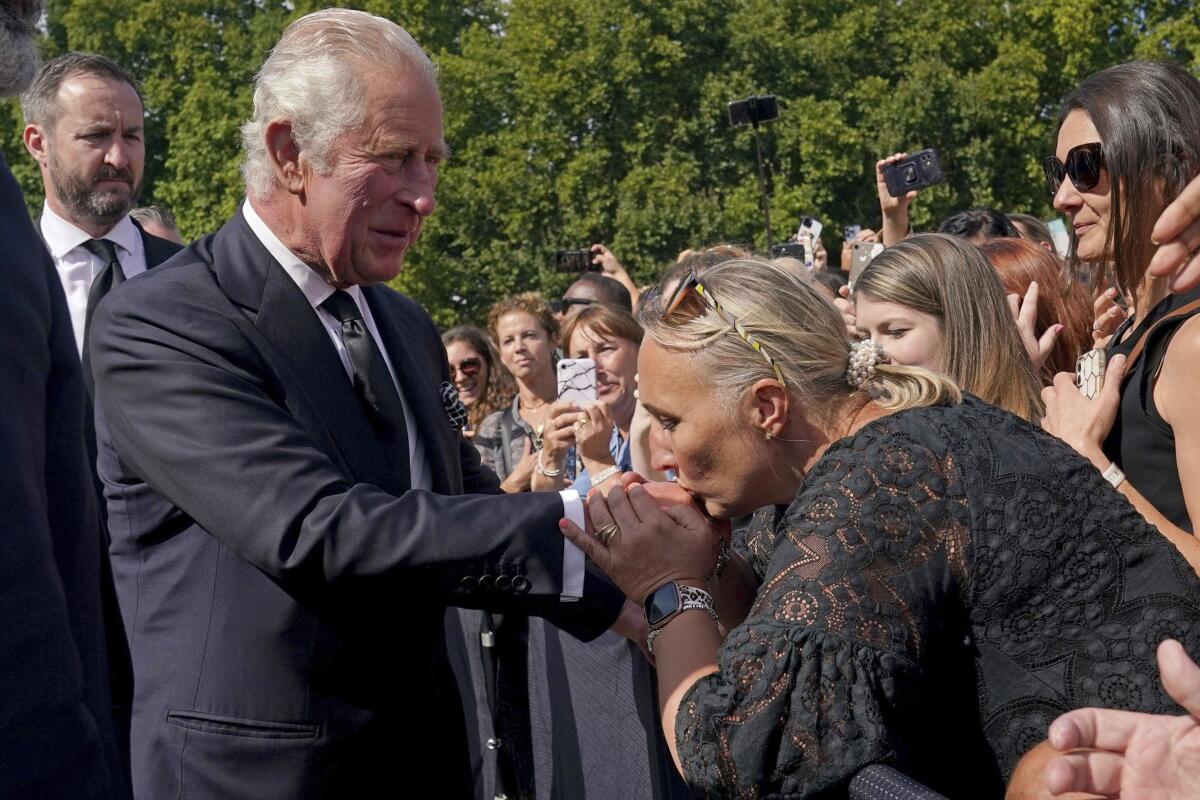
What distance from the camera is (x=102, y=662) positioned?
7.33 ft

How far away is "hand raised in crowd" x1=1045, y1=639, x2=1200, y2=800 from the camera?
183cm

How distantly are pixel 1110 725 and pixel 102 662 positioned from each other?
1.55 m

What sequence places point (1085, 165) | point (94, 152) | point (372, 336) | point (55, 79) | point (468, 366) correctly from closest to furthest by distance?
point (372, 336), point (1085, 165), point (94, 152), point (55, 79), point (468, 366)

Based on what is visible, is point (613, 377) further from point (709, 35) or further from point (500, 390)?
point (709, 35)

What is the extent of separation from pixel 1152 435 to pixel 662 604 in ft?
4.44

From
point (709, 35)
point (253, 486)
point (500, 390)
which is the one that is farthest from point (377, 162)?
point (709, 35)

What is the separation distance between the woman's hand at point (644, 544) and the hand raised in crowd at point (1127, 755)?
1.14m

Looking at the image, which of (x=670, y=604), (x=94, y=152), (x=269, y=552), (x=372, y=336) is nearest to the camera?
(x=269, y=552)

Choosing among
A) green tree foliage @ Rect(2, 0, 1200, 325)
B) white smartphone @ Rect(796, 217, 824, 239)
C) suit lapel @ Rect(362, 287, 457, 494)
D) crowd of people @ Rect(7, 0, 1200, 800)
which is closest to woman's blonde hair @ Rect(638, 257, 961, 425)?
crowd of people @ Rect(7, 0, 1200, 800)

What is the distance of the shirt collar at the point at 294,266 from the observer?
309 cm

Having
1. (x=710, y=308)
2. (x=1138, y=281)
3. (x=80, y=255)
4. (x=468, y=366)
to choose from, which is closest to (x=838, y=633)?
(x=710, y=308)

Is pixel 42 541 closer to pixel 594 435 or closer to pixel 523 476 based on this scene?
pixel 594 435

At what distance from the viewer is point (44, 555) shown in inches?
79.4

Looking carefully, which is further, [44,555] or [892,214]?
[892,214]
